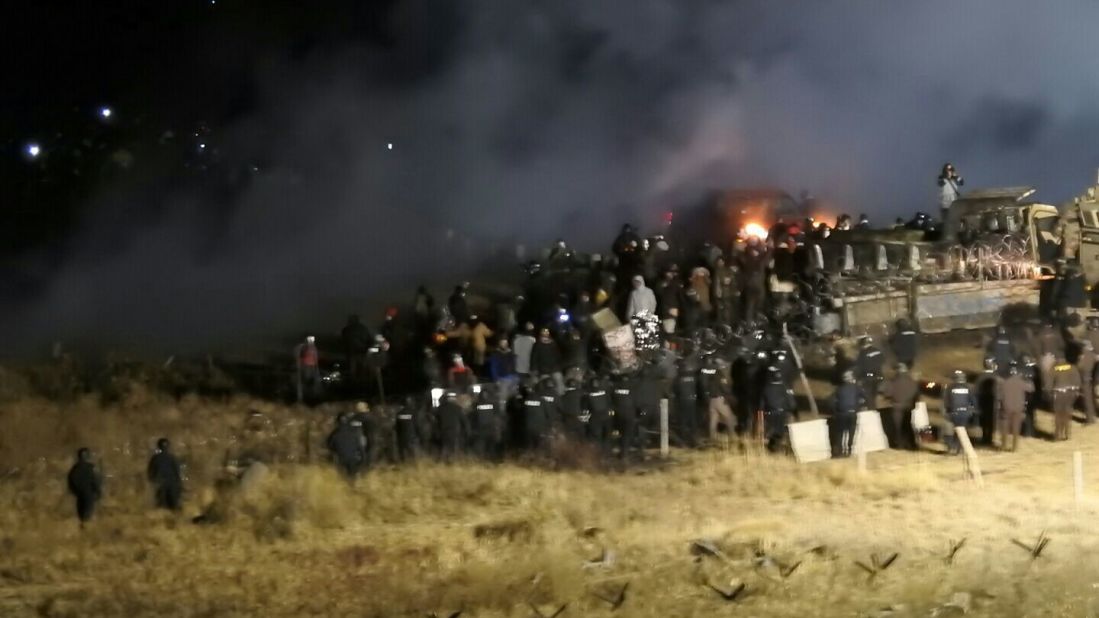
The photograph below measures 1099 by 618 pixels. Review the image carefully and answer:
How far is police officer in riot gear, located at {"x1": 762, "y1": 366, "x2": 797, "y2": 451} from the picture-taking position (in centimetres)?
1736

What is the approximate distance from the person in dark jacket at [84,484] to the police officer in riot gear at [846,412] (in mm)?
9559

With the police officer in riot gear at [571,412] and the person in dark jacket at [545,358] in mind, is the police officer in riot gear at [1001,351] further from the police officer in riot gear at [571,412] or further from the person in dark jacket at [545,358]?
the person in dark jacket at [545,358]

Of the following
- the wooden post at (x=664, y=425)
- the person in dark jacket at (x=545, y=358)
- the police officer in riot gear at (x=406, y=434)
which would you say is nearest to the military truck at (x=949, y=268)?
the wooden post at (x=664, y=425)

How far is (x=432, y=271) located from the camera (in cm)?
3434

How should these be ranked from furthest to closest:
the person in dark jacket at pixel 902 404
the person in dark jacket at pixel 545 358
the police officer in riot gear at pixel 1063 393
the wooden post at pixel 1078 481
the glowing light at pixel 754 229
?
the glowing light at pixel 754 229
the person in dark jacket at pixel 545 358
the person in dark jacket at pixel 902 404
the police officer in riot gear at pixel 1063 393
the wooden post at pixel 1078 481

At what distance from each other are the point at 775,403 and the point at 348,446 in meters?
5.80

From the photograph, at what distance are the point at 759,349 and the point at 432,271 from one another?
53.9ft

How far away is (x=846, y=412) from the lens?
17.1 m

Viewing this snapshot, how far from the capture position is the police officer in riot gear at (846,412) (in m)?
17.0

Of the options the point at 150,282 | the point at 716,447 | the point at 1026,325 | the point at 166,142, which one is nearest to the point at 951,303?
the point at 1026,325

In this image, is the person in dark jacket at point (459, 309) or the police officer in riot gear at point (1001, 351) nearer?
the police officer in riot gear at point (1001, 351)

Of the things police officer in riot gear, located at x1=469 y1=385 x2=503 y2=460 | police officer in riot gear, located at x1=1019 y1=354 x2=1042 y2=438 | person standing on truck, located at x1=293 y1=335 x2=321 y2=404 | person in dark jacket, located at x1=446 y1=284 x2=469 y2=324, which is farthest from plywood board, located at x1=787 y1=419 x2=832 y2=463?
person standing on truck, located at x1=293 y1=335 x2=321 y2=404

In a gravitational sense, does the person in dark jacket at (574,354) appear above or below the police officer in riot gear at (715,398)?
above

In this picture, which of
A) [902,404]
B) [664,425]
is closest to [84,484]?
[664,425]
